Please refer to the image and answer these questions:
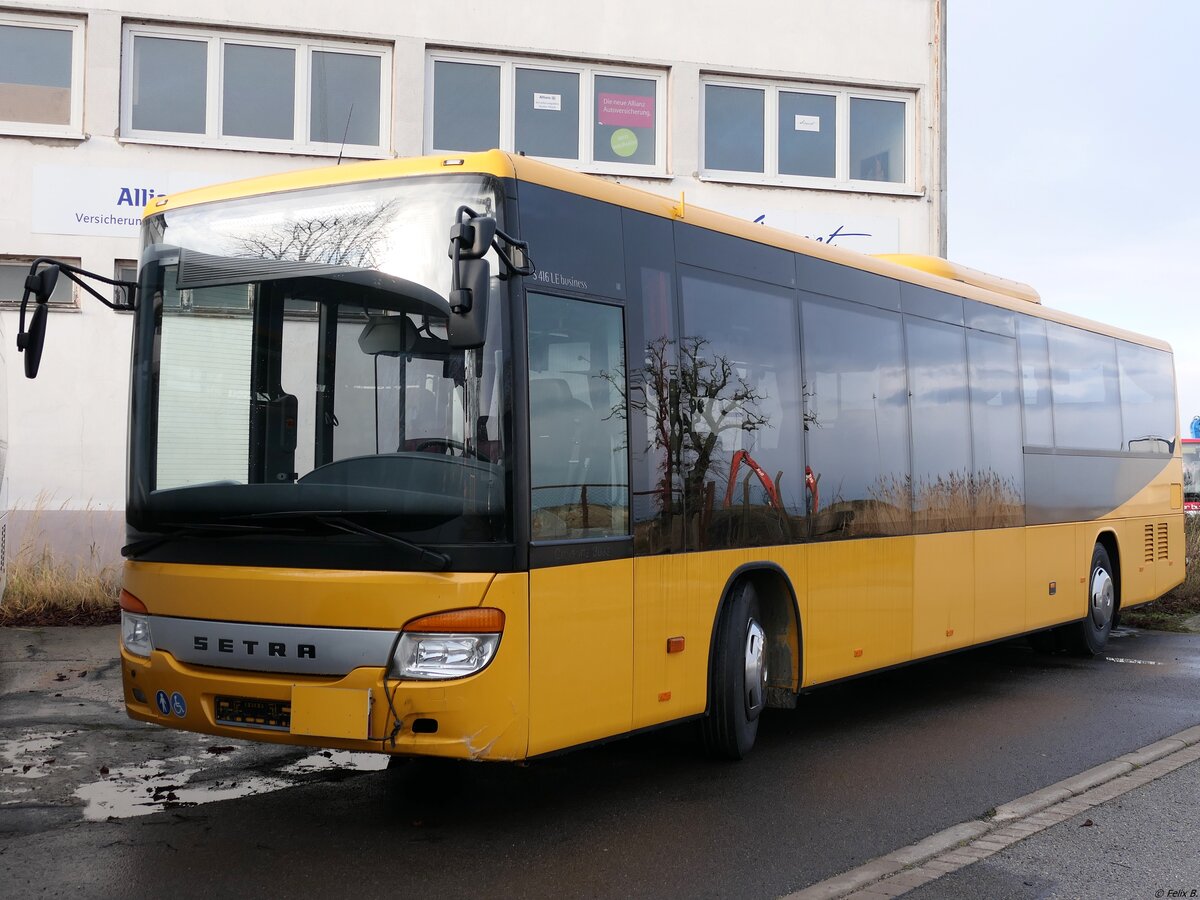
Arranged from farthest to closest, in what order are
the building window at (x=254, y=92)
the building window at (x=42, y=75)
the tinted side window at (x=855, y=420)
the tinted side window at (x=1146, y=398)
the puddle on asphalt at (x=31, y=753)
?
the building window at (x=254, y=92)
the building window at (x=42, y=75)
the tinted side window at (x=1146, y=398)
the tinted side window at (x=855, y=420)
the puddle on asphalt at (x=31, y=753)

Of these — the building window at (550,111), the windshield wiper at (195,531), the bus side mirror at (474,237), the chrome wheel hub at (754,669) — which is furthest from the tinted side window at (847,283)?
the building window at (550,111)

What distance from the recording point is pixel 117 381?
52.0 feet

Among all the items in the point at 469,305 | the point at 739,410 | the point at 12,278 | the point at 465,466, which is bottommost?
the point at 465,466

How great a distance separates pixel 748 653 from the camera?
24.4 feet

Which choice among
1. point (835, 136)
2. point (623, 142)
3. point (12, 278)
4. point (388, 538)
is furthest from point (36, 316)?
point (835, 136)

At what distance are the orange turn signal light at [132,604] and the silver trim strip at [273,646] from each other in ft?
0.42

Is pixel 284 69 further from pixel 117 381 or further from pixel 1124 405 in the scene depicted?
pixel 1124 405

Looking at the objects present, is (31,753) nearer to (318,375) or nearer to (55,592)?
(318,375)

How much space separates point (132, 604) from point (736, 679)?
310 cm

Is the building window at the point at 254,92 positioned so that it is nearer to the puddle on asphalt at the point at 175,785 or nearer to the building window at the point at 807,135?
the building window at the point at 807,135

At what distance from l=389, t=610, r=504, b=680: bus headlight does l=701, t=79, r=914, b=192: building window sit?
1354 centimetres

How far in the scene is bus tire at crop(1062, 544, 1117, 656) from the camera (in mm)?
12461

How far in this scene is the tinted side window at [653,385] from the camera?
256 inches

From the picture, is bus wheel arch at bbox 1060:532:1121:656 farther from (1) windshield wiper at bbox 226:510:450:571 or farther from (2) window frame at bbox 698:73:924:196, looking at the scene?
(1) windshield wiper at bbox 226:510:450:571
